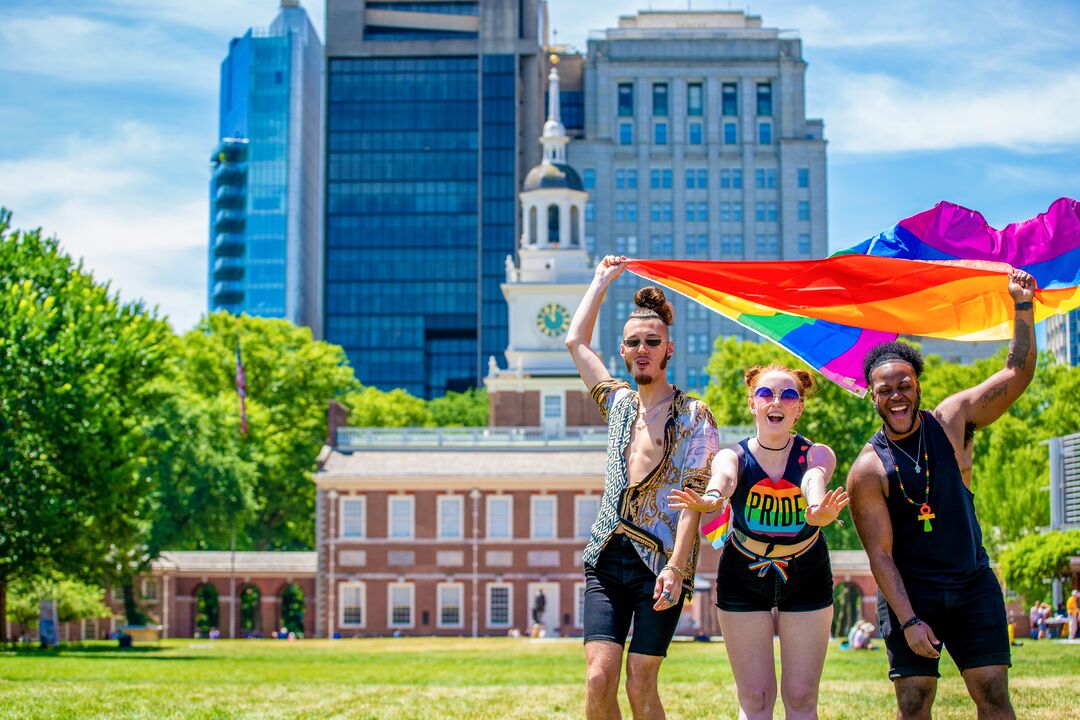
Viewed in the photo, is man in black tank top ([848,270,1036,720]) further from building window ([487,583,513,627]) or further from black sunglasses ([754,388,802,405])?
building window ([487,583,513,627])

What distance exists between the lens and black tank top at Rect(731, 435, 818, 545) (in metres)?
9.13

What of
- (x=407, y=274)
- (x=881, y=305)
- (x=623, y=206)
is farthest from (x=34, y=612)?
(x=623, y=206)

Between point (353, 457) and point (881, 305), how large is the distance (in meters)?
54.9

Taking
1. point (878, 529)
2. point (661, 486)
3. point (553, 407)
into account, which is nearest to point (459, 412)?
point (553, 407)

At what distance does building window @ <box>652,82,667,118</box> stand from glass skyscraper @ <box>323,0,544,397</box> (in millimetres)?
13053

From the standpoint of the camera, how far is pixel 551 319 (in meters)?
69.4

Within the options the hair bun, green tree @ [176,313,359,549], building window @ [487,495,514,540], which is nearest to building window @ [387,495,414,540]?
building window @ [487,495,514,540]

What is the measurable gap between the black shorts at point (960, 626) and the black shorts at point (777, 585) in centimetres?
40

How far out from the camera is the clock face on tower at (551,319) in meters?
69.2

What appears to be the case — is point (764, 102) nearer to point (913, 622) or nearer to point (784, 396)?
point (784, 396)

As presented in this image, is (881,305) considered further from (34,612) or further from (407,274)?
(407,274)

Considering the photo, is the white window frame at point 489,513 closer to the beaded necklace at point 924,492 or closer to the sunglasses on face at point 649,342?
the sunglasses on face at point 649,342

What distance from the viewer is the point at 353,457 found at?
65.9 meters

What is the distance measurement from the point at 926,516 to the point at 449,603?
5583cm
